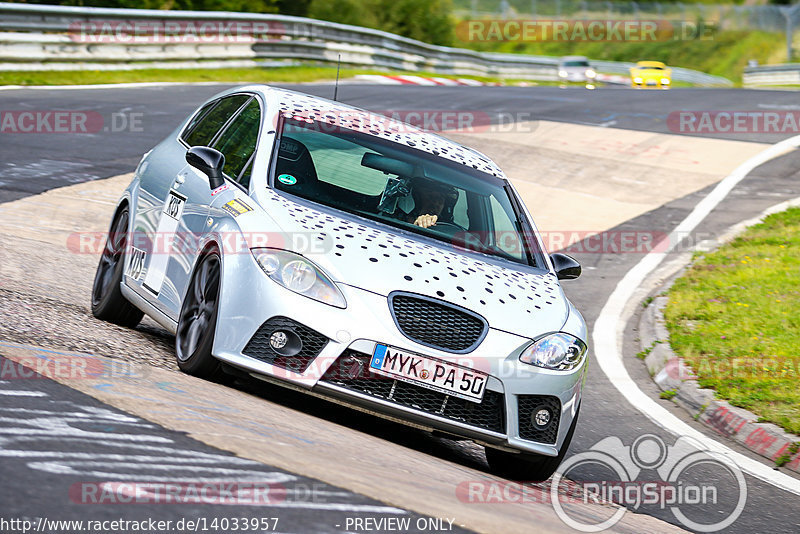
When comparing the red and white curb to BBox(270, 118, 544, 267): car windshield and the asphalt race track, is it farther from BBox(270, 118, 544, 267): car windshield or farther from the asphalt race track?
BBox(270, 118, 544, 267): car windshield

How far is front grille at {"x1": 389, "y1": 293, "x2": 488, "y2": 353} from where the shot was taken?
5.43m

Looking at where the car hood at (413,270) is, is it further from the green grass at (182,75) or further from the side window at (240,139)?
the green grass at (182,75)

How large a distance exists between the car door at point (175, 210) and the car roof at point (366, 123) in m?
0.30

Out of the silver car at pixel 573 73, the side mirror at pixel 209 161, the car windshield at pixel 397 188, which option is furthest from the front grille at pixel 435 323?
the silver car at pixel 573 73

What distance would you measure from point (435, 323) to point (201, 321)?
1.28 meters

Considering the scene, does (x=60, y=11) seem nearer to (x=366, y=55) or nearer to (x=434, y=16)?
(x=366, y=55)

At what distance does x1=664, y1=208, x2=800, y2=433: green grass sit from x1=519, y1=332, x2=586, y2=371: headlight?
247 centimetres

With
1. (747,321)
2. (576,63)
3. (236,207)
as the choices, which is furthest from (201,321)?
(576,63)

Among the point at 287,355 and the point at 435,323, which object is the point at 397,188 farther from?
the point at 287,355

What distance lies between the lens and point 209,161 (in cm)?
644

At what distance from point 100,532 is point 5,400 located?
1.48 m

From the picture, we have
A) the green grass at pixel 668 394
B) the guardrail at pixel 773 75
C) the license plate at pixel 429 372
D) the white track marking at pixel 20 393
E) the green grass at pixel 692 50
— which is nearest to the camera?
the white track marking at pixel 20 393

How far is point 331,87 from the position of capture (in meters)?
23.8

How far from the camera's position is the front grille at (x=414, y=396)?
212 inches
